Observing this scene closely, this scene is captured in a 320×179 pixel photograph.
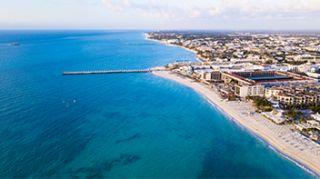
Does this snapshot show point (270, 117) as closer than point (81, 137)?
No

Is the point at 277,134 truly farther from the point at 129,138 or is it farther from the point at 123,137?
the point at 123,137

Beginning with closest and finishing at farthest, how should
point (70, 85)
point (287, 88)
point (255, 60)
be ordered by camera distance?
1. point (287, 88)
2. point (70, 85)
3. point (255, 60)

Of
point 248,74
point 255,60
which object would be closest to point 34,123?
Result: point 248,74

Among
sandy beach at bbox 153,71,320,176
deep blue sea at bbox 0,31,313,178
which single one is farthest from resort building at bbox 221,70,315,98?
deep blue sea at bbox 0,31,313,178

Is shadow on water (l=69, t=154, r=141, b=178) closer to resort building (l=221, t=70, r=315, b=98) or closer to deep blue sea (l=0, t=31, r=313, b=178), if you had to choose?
deep blue sea (l=0, t=31, r=313, b=178)

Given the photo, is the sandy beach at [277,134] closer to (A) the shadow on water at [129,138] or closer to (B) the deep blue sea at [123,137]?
(B) the deep blue sea at [123,137]

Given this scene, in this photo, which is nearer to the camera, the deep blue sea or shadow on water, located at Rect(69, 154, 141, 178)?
shadow on water, located at Rect(69, 154, 141, 178)

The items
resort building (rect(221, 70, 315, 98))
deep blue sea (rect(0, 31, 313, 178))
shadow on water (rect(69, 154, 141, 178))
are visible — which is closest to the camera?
shadow on water (rect(69, 154, 141, 178))

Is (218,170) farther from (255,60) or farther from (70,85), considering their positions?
(255,60)
